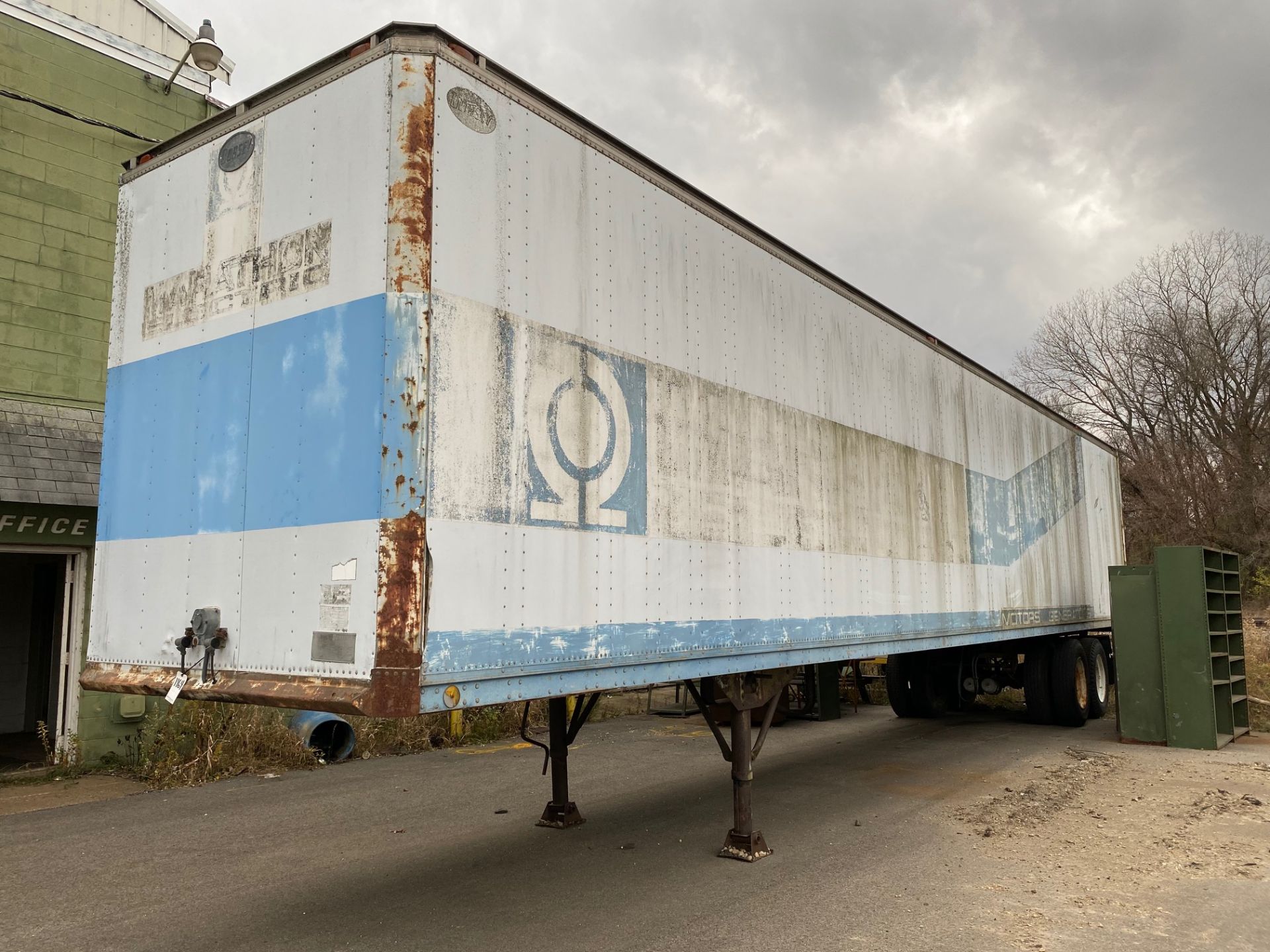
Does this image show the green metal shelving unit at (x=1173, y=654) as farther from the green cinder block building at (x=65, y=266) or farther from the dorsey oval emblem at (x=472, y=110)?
the green cinder block building at (x=65, y=266)

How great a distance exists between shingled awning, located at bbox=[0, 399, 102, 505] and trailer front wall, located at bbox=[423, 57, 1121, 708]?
5762 millimetres

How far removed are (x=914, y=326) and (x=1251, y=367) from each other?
26.2 meters

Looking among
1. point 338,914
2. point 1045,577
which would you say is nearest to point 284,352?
point 338,914

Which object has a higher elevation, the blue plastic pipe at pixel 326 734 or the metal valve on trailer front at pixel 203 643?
the metal valve on trailer front at pixel 203 643

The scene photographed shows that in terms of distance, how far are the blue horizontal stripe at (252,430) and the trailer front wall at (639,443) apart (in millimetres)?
331

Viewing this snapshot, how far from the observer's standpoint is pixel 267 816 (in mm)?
7465

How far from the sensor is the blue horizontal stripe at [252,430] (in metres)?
3.77

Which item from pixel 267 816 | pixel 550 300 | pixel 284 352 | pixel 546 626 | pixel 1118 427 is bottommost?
pixel 267 816

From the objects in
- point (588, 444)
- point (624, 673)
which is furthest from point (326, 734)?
point (588, 444)

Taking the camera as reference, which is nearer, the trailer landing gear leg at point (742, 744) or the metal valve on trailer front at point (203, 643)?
the metal valve on trailer front at point (203, 643)

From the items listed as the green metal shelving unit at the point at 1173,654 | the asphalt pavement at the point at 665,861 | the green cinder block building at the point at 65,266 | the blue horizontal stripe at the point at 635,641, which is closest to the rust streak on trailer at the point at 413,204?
the blue horizontal stripe at the point at 635,641

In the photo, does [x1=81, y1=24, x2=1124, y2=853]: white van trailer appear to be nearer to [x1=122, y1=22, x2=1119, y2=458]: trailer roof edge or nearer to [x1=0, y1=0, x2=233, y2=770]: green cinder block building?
[x1=122, y1=22, x2=1119, y2=458]: trailer roof edge

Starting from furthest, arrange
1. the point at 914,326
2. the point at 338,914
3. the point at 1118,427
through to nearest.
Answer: the point at 1118,427, the point at 914,326, the point at 338,914

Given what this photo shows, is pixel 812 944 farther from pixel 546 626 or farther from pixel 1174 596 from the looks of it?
pixel 1174 596
